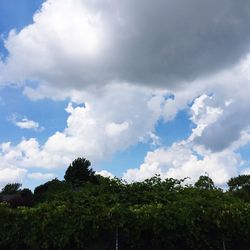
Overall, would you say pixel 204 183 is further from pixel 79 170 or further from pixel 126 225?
pixel 79 170

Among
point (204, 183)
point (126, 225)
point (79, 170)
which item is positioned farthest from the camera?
point (79, 170)

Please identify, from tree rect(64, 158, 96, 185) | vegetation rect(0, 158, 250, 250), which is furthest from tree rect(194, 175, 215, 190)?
tree rect(64, 158, 96, 185)

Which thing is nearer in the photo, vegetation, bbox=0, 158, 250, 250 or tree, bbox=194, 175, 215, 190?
vegetation, bbox=0, 158, 250, 250

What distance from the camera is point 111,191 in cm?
1661

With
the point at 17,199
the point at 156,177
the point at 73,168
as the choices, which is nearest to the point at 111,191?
the point at 156,177

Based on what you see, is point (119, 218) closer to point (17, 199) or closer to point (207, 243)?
point (207, 243)

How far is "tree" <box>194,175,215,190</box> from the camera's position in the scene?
17.9 metres

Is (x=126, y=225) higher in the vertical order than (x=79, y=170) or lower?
lower

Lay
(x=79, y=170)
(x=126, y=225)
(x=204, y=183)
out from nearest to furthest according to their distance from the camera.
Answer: (x=126, y=225), (x=204, y=183), (x=79, y=170)

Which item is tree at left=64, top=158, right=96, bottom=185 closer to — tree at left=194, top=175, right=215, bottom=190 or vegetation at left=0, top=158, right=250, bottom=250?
tree at left=194, top=175, right=215, bottom=190

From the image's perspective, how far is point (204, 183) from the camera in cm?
1859

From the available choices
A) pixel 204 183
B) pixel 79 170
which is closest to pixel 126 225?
pixel 204 183

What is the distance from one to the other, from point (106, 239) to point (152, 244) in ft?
4.45

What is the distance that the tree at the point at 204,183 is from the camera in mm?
17917
